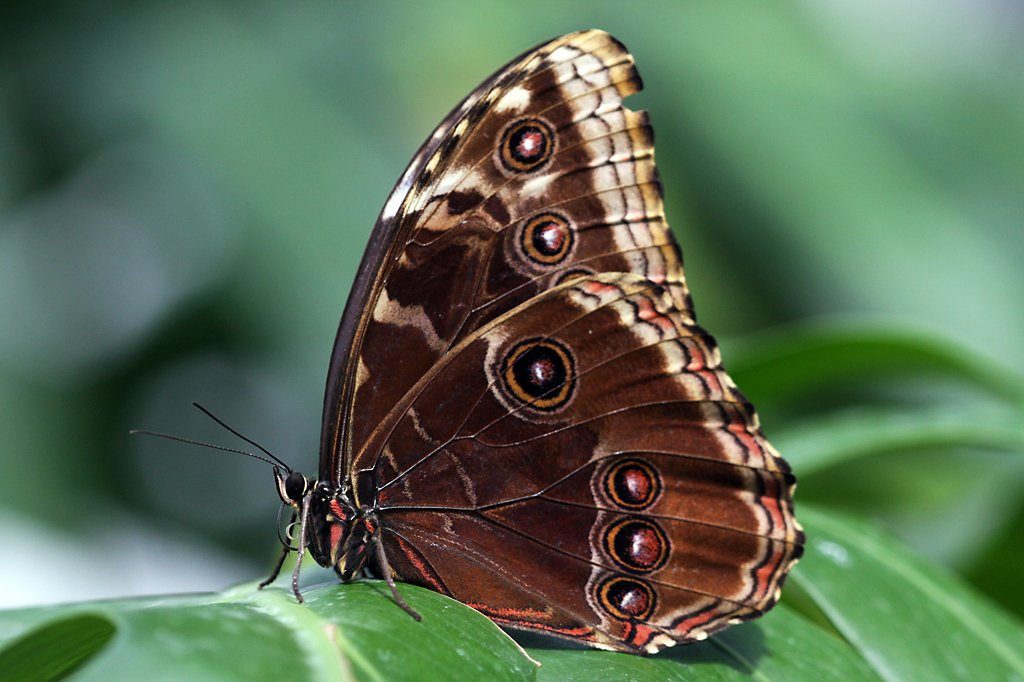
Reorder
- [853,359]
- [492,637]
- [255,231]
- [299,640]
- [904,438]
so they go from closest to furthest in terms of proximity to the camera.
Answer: [299,640] → [492,637] → [904,438] → [853,359] → [255,231]

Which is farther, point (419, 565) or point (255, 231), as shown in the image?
point (255, 231)

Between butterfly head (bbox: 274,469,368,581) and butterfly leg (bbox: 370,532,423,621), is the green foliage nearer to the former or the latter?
butterfly leg (bbox: 370,532,423,621)

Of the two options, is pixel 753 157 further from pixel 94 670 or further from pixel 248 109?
pixel 94 670

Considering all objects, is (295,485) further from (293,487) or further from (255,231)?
(255,231)

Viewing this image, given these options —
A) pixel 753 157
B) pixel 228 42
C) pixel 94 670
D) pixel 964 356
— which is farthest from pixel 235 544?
pixel 94 670

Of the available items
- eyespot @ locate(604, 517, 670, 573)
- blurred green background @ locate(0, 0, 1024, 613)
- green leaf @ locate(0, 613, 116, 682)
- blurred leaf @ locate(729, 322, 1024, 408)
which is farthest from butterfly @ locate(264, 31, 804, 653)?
blurred green background @ locate(0, 0, 1024, 613)

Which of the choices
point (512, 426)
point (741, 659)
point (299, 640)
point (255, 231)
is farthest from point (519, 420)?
point (255, 231)
